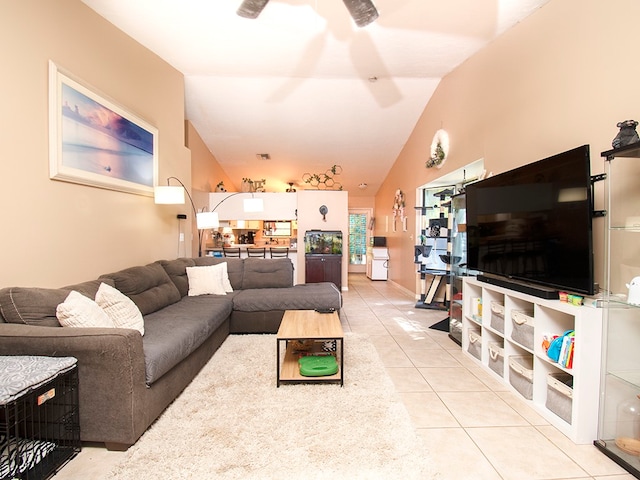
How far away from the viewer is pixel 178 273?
3.68m

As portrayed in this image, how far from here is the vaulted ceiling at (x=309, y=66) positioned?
2.87 m

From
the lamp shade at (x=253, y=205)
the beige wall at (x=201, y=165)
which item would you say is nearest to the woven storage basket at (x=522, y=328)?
the lamp shade at (x=253, y=205)

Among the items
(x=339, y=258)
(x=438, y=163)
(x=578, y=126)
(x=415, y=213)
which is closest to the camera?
(x=578, y=126)

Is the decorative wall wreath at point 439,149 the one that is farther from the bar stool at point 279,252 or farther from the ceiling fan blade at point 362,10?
the bar stool at point 279,252

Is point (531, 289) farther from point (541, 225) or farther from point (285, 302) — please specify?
point (285, 302)

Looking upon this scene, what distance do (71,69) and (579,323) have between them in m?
3.91

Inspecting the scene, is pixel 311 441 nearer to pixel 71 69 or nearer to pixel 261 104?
pixel 71 69

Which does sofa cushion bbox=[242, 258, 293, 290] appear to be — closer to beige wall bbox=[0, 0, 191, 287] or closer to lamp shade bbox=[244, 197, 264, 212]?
beige wall bbox=[0, 0, 191, 287]

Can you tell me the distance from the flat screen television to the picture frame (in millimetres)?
3418

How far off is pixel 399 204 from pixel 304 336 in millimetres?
4829

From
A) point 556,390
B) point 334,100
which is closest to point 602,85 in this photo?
point 556,390

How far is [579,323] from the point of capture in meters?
1.75

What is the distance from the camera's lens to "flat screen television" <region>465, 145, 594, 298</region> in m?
1.80

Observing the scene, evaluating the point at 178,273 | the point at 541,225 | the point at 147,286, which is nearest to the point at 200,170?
the point at 178,273
